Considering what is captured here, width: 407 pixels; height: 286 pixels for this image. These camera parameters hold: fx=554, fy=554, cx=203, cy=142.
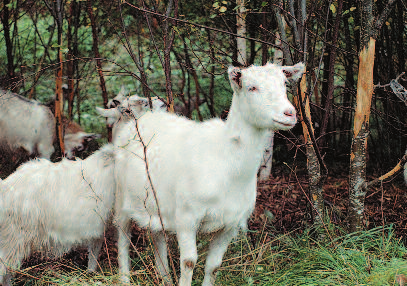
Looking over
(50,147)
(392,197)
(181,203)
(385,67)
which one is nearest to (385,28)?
(385,67)

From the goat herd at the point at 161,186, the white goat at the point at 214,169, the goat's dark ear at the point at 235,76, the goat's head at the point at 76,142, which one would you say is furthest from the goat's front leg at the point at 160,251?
the goat's head at the point at 76,142

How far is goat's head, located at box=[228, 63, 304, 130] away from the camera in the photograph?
137 inches

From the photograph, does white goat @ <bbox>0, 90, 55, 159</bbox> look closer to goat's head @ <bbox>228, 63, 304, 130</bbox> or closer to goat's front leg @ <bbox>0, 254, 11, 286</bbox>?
goat's front leg @ <bbox>0, 254, 11, 286</bbox>

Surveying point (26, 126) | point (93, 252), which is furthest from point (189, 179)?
point (26, 126)

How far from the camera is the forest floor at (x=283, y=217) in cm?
517

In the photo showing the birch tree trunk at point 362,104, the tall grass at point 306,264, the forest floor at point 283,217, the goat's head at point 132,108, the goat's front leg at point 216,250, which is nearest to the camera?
the tall grass at point 306,264

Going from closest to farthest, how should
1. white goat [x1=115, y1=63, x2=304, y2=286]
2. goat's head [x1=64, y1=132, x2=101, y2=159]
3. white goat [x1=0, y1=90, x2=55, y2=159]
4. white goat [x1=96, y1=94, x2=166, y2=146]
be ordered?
white goat [x1=115, y1=63, x2=304, y2=286] → white goat [x1=96, y1=94, x2=166, y2=146] → white goat [x1=0, y1=90, x2=55, y2=159] → goat's head [x1=64, y1=132, x2=101, y2=159]

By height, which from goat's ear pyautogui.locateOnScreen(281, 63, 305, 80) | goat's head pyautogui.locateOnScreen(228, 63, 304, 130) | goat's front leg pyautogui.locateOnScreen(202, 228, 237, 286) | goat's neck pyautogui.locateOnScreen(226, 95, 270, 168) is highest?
goat's ear pyautogui.locateOnScreen(281, 63, 305, 80)

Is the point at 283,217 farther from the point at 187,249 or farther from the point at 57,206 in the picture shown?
the point at 57,206

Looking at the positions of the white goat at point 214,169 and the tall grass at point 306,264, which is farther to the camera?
the tall grass at point 306,264

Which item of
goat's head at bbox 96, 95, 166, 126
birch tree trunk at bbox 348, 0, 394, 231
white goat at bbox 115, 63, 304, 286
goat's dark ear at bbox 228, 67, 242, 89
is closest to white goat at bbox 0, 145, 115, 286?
white goat at bbox 115, 63, 304, 286

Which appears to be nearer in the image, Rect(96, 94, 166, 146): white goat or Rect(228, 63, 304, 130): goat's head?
Rect(228, 63, 304, 130): goat's head

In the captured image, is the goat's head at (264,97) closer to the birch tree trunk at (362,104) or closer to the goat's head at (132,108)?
the birch tree trunk at (362,104)

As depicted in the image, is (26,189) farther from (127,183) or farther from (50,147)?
(50,147)
